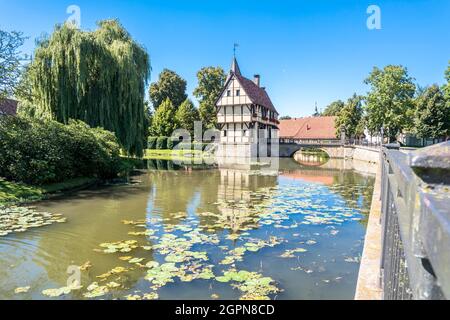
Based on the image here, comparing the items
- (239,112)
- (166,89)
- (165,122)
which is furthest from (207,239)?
(166,89)

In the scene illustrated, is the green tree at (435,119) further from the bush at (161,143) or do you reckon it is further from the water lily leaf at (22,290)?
the water lily leaf at (22,290)

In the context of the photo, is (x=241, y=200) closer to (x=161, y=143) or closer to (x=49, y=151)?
(x=49, y=151)

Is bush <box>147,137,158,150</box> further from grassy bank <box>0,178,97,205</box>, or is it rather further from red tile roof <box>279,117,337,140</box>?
grassy bank <box>0,178,97,205</box>

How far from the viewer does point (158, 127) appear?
1996 inches

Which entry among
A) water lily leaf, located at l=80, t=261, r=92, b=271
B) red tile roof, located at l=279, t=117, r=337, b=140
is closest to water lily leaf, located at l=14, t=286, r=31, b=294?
water lily leaf, located at l=80, t=261, r=92, b=271

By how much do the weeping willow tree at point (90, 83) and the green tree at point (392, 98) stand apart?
100ft

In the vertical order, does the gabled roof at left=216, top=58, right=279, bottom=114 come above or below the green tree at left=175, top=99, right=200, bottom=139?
above

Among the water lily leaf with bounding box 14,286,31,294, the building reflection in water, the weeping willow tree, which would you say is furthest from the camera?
the weeping willow tree

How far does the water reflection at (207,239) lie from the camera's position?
18.2 feet

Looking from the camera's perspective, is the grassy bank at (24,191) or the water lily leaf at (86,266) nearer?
the water lily leaf at (86,266)

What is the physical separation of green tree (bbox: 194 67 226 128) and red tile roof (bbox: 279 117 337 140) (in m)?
12.7

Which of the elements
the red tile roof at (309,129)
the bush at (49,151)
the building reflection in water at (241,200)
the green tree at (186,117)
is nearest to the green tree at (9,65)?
the bush at (49,151)

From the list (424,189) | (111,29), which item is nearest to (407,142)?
(111,29)

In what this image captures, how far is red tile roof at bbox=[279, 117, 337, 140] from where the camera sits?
54750 mm
